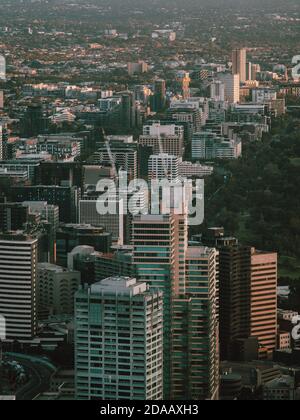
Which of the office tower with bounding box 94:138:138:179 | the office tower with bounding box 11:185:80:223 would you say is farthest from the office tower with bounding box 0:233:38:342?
the office tower with bounding box 94:138:138:179

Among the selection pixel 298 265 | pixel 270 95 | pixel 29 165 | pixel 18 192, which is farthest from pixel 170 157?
pixel 270 95

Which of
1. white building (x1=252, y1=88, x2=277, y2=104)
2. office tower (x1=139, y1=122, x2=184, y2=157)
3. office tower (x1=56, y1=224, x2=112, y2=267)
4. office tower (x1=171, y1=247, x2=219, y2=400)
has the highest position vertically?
office tower (x1=171, y1=247, x2=219, y2=400)

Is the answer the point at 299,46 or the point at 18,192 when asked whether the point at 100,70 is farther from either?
the point at 18,192

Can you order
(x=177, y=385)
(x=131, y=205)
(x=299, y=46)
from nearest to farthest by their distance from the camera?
(x=177, y=385) → (x=131, y=205) → (x=299, y=46)

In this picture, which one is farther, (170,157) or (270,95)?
(270,95)

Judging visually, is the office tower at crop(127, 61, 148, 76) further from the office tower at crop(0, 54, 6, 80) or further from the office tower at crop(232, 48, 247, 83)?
the office tower at crop(0, 54, 6, 80)

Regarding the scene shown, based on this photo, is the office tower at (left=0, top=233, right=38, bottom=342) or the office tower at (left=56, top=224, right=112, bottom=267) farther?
the office tower at (left=56, top=224, right=112, bottom=267)
